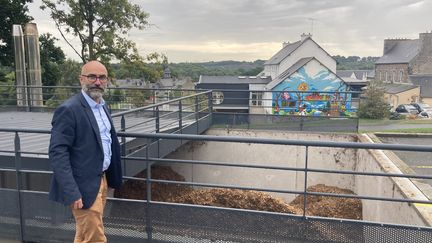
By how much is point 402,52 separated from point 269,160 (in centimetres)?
7080

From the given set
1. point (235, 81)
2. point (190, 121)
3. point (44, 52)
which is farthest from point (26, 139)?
point (235, 81)

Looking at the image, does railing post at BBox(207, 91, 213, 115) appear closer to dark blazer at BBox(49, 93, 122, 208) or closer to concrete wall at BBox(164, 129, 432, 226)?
concrete wall at BBox(164, 129, 432, 226)

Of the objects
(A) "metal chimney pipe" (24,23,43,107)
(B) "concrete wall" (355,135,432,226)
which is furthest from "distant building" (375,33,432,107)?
(A) "metal chimney pipe" (24,23,43,107)

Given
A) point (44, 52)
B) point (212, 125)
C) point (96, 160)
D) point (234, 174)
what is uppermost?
point (44, 52)

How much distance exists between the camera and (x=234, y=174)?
12.1m

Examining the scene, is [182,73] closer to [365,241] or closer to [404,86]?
[404,86]

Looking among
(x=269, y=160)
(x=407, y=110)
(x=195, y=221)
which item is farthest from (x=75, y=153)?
(x=407, y=110)

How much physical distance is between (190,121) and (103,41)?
12559mm

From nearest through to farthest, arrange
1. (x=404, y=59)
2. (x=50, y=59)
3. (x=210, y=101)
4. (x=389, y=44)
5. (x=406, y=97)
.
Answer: (x=210, y=101) → (x=50, y=59) → (x=406, y=97) → (x=404, y=59) → (x=389, y=44)

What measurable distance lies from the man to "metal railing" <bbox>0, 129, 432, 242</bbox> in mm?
798

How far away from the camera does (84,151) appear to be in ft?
9.13

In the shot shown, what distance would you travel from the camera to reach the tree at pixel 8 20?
79.7ft

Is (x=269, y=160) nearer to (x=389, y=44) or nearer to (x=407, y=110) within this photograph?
(x=407, y=110)

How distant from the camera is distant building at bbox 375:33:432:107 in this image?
60375 millimetres
